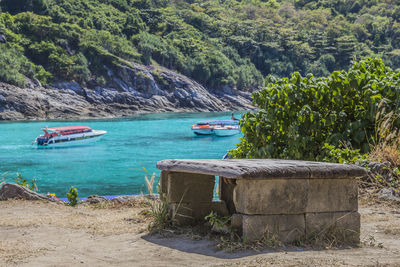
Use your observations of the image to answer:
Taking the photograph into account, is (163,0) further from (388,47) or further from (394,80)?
(394,80)

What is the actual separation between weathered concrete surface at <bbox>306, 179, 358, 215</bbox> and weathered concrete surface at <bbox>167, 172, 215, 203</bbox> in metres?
1.38

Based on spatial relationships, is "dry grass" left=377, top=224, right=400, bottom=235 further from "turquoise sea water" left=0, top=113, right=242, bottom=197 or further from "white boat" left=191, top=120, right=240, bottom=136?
"white boat" left=191, top=120, right=240, bottom=136

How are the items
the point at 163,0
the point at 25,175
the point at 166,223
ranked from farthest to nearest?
1. the point at 163,0
2. the point at 25,175
3. the point at 166,223

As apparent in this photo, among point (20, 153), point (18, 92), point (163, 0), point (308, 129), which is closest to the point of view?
point (308, 129)

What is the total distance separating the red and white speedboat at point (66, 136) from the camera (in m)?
44.3

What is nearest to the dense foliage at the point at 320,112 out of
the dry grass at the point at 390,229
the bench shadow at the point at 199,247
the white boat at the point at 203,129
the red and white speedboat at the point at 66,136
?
the dry grass at the point at 390,229

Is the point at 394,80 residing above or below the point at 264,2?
below

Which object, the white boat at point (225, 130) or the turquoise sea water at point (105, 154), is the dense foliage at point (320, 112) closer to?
the turquoise sea water at point (105, 154)

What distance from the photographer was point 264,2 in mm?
196500

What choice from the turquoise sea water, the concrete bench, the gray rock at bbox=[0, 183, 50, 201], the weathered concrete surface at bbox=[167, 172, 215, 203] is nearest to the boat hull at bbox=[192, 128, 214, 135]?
the turquoise sea water

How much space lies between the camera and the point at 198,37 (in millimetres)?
124438

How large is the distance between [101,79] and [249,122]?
73.7m

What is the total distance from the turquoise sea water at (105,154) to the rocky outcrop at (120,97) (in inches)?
199

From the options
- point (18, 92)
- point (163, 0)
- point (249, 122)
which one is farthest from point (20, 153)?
point (163, 0)
